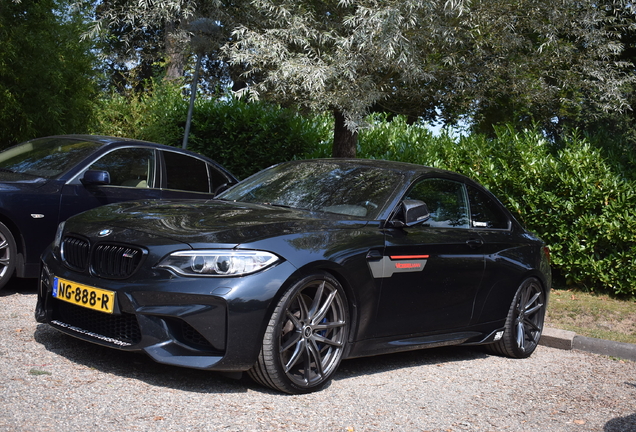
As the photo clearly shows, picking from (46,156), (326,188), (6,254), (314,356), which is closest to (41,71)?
(46,156)

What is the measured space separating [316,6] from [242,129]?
4737 millimetres

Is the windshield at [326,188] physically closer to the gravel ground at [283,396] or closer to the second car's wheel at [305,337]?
the second car's wheel at [305,337]

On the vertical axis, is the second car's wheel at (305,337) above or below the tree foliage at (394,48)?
below

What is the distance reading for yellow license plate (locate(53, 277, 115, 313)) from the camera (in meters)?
4.27

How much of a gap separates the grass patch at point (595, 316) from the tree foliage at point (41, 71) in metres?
7.67

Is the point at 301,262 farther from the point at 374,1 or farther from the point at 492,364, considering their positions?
the point at 374,1

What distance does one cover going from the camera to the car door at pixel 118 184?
7152 millimetres

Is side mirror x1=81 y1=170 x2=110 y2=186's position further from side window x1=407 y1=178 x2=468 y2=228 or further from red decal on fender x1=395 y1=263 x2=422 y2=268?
red decal on fender x1=395 y1=263 x2=422 y2=268

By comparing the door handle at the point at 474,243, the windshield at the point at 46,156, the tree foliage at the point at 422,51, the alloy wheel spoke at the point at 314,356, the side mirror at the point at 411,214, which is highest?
the tree foliage at the point at 422,51

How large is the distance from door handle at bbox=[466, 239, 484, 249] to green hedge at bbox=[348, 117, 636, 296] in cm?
375

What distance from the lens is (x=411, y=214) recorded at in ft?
16.9

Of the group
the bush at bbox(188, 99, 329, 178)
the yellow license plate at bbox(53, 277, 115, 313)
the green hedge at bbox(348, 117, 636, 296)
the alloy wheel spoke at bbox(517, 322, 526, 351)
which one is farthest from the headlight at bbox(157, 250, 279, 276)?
the bush at bbox(188, 99, 329, 178)

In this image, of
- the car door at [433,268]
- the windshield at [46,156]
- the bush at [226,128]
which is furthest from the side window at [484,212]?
the bush at [226,128]

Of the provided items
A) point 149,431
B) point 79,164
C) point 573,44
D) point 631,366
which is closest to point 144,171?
point 79,164
